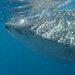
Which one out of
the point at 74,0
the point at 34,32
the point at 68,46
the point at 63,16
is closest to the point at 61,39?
the point at 68,46

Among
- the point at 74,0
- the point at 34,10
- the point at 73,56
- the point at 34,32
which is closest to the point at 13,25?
the point at 34,32

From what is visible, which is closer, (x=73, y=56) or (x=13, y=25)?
(x=73, y=56)

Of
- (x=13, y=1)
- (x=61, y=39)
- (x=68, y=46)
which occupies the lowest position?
(x=68, y=46)

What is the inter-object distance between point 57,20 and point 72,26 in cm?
61

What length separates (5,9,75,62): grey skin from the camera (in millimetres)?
3172

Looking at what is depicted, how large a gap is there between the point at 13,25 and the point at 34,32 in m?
1.02

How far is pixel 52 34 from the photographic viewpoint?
330 cm

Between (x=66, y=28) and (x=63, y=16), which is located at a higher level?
(x=63, y=16)

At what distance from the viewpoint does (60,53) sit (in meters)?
3.35

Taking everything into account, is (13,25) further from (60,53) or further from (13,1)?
(13,1)

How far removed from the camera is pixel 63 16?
3.93m

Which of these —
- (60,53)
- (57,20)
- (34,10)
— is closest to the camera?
(60,53)

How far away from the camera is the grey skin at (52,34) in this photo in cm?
317

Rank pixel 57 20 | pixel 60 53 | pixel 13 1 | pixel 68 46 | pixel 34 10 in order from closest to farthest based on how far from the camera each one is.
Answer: pixel 68 46 → pixel 60 53 → pixel 57 20 → pixel 13 1 → pixel 34 10
